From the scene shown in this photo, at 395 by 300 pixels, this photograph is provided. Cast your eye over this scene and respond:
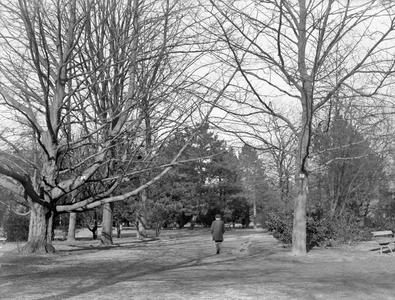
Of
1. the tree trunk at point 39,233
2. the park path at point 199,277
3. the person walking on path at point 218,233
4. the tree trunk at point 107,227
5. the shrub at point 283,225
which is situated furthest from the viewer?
the tree trunk at point 107,227

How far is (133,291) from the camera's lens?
8516mm

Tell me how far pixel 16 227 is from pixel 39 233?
1341 cm

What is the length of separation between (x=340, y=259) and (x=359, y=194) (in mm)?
11649

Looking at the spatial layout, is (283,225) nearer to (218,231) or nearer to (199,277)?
(218,231)

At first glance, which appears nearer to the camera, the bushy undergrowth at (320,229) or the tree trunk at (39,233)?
the tree trunk at (39,233)

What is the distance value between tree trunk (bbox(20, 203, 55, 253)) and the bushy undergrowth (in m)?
9.55

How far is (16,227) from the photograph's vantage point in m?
28.2

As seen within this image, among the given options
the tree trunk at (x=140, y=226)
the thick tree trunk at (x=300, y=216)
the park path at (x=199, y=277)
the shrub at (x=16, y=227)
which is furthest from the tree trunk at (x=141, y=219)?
the thick tree trunk at (x=300, y=216)

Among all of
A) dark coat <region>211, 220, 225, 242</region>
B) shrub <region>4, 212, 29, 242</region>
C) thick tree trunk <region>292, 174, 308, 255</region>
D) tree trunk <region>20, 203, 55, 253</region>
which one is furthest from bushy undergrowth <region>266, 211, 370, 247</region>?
shrub <region>4, 212, 29, 242</region>

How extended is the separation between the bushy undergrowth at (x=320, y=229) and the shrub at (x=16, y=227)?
15710 millimetres

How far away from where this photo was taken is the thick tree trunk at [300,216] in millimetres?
15594

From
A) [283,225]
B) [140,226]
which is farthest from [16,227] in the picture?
[283,225]

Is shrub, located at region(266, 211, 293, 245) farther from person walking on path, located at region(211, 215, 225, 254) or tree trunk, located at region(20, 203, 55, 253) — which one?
tree trunk, located at region(20, 203, 55, 253)

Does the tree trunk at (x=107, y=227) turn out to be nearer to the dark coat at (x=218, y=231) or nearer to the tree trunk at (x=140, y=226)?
the dark coat at (x=218, y=231)
